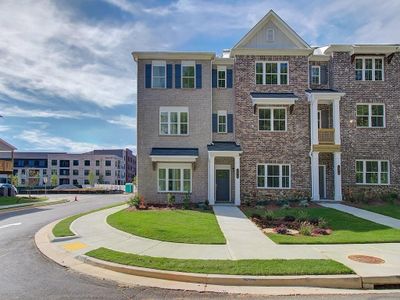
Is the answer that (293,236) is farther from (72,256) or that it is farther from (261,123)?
(261,123)

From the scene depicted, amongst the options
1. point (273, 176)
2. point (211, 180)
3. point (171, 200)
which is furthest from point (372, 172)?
point (171, 200)

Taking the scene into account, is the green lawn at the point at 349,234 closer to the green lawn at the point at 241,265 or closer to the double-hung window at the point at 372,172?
the green lawn at the point at 241,265

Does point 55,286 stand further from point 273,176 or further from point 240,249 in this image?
point 273,176

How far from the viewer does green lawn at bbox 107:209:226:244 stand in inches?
473

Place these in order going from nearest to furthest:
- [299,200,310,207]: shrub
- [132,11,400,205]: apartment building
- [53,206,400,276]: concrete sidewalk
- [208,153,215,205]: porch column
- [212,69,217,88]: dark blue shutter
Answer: [53,206,400,276]: concrete sidewalk → [299,200,310,207]: shrub → [208,153,215,205]: porch column → [132,11,400,205]: apartment building → [212,69,217,88]: dark blue shutter

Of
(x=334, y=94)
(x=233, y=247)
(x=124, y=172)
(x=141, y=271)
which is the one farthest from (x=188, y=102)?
(x=124, y=172)

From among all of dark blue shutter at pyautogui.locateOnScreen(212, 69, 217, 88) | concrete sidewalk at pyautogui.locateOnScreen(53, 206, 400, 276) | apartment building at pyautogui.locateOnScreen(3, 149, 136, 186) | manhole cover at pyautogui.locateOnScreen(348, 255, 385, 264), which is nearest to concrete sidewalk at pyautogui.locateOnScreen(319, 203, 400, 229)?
concrete sidewalk at pyautogui.locateOnScreen(53, 206, 400, 276)

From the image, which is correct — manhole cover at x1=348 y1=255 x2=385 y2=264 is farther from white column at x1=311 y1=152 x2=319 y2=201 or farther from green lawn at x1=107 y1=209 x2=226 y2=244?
white column at x1=311 y1=152 x2=319 y2=201

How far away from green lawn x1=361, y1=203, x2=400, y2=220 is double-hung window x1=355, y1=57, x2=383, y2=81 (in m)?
9.14

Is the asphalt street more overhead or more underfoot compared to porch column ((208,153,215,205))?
more underfoot

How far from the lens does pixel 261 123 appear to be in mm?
25016

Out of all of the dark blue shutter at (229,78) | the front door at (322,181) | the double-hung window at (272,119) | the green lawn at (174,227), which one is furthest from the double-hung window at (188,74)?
the front door at (322,181)

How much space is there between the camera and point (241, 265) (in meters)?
8.55

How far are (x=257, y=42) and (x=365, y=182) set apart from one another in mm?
12582
